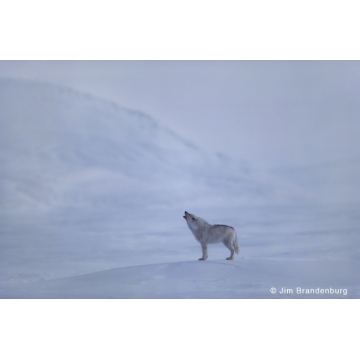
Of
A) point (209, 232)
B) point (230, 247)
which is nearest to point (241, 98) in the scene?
point (209, 232)

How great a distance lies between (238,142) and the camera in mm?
5309

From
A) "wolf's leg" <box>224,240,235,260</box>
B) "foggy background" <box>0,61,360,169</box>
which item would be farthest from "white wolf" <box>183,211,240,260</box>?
"foggy background" <box>0,61,360,169</box>

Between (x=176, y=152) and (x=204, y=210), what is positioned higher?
(x=176, y=152)

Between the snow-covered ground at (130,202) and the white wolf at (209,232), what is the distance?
0.09m

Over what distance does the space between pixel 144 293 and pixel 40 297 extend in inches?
40.8

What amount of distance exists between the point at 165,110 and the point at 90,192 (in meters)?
1.12

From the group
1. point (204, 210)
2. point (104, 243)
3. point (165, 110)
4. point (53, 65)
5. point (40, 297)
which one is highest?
point (53, 65)

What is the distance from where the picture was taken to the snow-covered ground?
523 centimetres

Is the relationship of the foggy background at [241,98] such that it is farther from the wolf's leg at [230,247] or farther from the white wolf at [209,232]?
the wolf's leg at [230,247]

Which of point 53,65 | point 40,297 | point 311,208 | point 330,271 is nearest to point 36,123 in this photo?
point 53,65

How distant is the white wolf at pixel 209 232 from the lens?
518cm

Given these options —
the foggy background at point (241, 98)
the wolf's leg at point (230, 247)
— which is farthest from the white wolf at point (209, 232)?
the foggy background at point (241, 98)

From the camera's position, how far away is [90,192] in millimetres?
5266

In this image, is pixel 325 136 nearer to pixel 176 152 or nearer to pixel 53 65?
pixel 176 152
